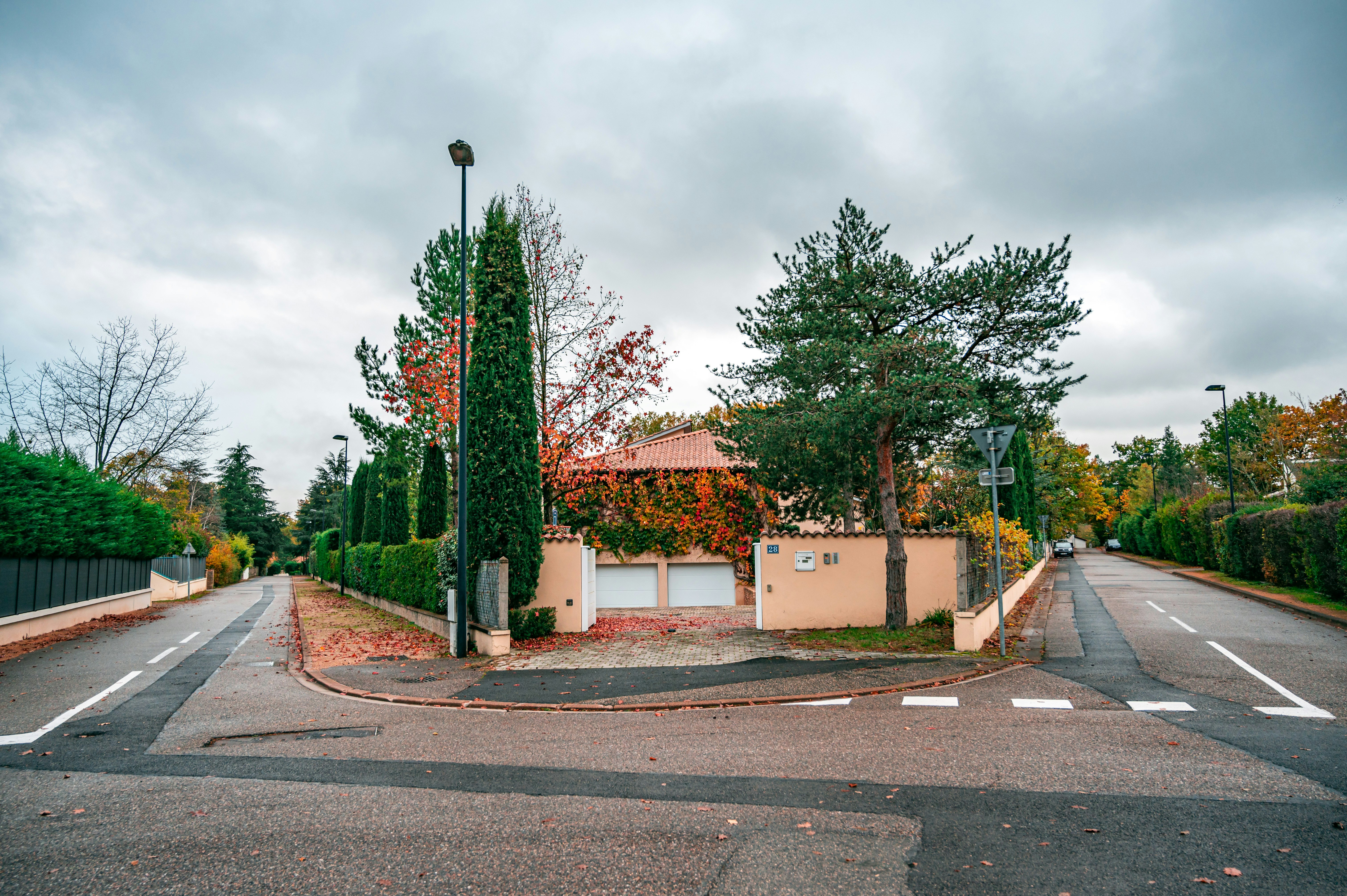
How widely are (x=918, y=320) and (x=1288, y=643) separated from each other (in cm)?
761

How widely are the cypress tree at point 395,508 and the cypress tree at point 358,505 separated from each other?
5916mm

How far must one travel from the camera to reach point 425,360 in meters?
19.8

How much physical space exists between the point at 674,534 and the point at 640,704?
15701 mm

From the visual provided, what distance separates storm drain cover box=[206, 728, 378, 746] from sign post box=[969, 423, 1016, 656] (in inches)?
328

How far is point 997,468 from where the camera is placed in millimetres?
10969

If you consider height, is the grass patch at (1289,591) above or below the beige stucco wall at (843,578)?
below

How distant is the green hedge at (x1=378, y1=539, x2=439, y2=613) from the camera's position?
17.3 metres

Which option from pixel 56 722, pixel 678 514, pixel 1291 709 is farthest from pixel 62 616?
pixel 1291 709

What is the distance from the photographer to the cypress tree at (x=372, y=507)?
3331 centimetres

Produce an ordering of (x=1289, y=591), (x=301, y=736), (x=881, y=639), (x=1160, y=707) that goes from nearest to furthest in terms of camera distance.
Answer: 1. (x=301, y=736)
2. (x=1160, y=707)
3. (x=881, y=639)
4. (x=1289, y=591)

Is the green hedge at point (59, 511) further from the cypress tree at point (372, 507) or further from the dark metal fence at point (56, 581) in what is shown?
the cypress tree at point (372, 507)

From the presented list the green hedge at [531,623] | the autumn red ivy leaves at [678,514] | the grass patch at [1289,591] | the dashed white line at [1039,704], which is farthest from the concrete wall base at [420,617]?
the grass patch at [1289,591]

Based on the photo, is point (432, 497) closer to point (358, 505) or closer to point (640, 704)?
point (358, 505)

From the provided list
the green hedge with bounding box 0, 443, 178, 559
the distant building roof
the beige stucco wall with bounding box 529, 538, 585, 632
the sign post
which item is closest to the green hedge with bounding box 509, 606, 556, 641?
the beige stucco wall with bounding box 529, 538, 585, 632
